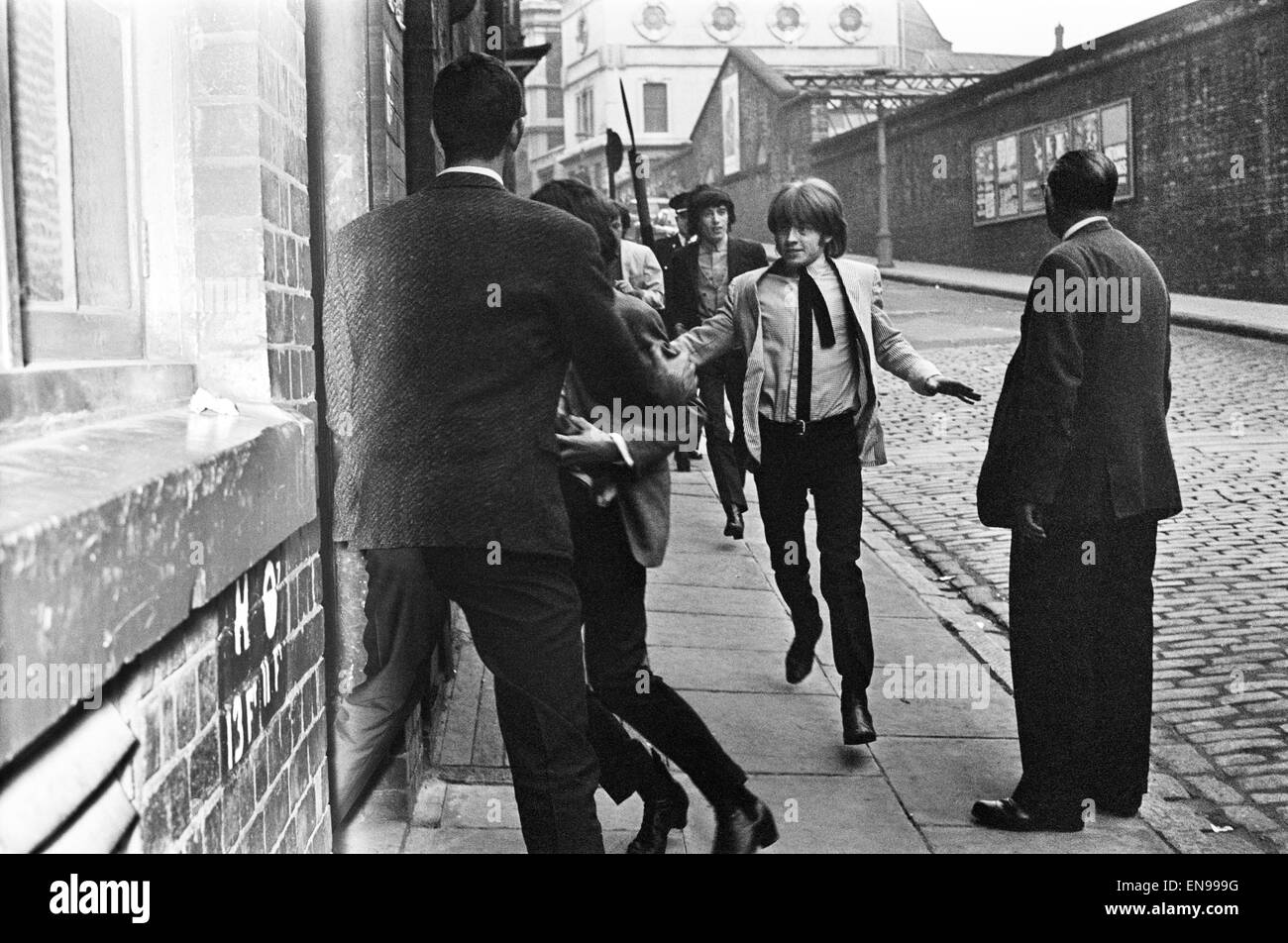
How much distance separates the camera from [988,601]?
7.04 m

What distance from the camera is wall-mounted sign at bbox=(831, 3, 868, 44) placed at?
2474 inches

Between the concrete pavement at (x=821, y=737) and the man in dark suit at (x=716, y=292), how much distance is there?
1009 millimetres

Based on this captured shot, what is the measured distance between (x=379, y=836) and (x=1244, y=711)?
3118 millimetres

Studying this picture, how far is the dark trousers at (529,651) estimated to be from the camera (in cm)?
281

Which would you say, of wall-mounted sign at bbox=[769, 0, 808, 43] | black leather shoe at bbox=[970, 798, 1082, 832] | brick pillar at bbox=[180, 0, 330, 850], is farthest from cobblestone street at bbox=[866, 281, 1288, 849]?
wall-mounted sign at bbox=[769, 0, 808, 43]

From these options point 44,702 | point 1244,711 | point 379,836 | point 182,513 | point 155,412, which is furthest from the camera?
point 1244,711

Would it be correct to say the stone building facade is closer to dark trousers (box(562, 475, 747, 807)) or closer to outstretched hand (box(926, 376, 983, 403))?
dark trousers (box(562, 475, 747, 807))

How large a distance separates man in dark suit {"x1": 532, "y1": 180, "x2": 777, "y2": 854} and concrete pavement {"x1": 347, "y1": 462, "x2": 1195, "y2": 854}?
0.84 ft

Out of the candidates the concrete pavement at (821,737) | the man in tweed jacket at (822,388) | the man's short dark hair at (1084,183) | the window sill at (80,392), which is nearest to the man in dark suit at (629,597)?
the concrete pavement at (821,737)

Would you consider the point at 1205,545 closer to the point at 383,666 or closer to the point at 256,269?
the point at 383,666

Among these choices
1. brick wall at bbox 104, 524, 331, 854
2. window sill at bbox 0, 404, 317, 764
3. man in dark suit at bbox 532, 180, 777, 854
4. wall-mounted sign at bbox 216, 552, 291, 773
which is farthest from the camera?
man in dark suit at bbox 532, 180, 777, 854

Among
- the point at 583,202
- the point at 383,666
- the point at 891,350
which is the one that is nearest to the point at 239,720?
the point at 383,666
